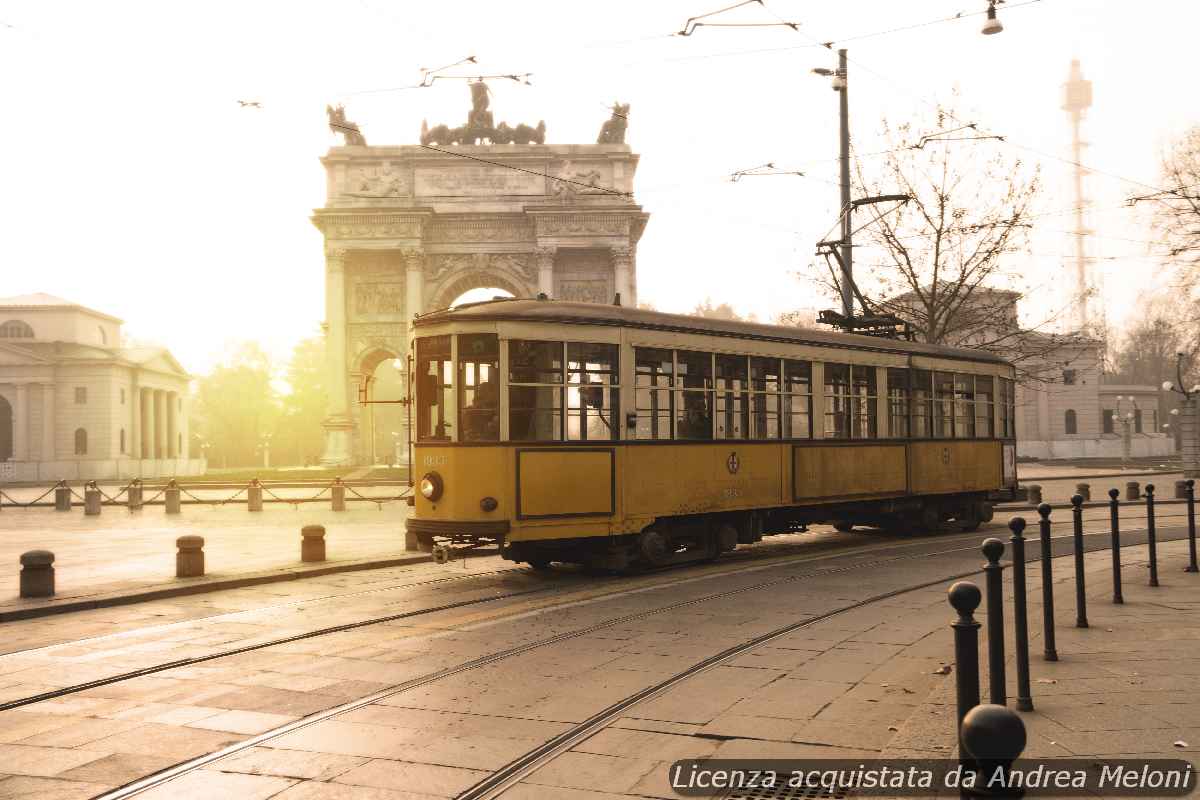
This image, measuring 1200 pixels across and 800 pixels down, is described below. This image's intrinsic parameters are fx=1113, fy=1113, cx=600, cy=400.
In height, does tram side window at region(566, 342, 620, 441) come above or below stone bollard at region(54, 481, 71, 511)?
above

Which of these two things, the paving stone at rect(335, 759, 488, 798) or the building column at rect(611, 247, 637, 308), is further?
the building column at rect(611, 247, 637, 308)

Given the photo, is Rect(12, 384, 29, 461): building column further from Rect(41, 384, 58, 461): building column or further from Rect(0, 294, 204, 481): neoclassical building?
Rect(41, 384, 58, 461): building column

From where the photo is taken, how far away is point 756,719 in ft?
20.9

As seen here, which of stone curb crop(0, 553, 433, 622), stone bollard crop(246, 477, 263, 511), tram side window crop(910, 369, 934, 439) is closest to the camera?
stone curb crop(0, 553, 433, 622)

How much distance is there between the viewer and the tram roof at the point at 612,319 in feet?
41.1

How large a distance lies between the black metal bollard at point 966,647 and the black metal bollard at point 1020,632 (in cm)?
147

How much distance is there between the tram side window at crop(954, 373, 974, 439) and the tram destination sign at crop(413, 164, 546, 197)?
122ft

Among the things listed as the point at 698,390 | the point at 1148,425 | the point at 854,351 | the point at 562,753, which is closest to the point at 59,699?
the point at 562,753

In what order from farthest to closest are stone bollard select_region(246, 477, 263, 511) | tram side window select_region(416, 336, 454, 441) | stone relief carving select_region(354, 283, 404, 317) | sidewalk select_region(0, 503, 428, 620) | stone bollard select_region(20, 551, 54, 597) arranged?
stone relief carving select_region(354, 283, 404, 317)
stone bollard select_region(246, 477, 263, 511)
sidewalk select_region(0, 503, 428, 620)
tram side window select_region(416, 336, 454, 441)
stone bollard select_region(20, 551, 54, 597)

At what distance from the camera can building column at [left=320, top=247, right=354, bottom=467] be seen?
54.5 meters

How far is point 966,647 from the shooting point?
4.59 m

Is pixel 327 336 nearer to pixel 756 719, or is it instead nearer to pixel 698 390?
pixel 698 390

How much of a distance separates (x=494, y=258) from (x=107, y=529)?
111 feet

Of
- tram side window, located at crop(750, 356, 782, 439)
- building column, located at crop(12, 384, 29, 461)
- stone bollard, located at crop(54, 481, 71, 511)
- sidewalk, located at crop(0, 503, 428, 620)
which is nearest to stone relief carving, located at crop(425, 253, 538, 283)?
stone bollard, located at crop(54, 481, 71, 511)
